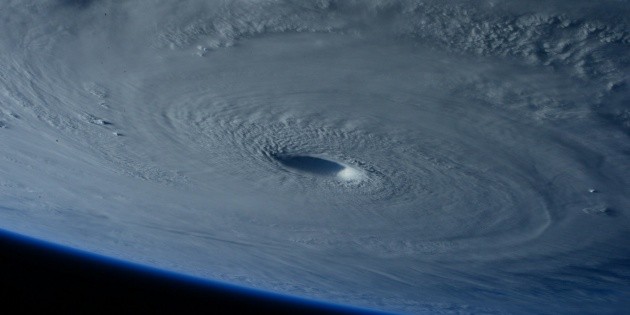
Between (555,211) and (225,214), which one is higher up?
(555,211)

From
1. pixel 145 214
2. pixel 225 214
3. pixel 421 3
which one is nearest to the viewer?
pixel 421 3

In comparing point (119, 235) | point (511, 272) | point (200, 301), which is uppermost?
point (511, 272)

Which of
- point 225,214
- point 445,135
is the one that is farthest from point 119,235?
point 445,135

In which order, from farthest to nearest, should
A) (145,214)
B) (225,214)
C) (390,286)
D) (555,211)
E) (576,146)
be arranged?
(390,286) < (145,214) < (225,214) < (555,211) < (576,146)

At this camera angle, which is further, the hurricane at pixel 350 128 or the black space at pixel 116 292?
the black space at pixel 116 292

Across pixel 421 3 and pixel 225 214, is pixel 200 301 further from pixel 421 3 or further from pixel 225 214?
pixel 421 3

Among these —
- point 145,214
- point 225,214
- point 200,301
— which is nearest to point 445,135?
point 225,214

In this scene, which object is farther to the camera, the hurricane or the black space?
the black space

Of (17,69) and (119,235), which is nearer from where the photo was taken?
(17,69)

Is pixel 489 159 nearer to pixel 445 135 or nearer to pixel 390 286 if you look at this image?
pixel 445 135

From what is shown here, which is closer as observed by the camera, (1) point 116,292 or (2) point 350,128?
(2) point 350,128
